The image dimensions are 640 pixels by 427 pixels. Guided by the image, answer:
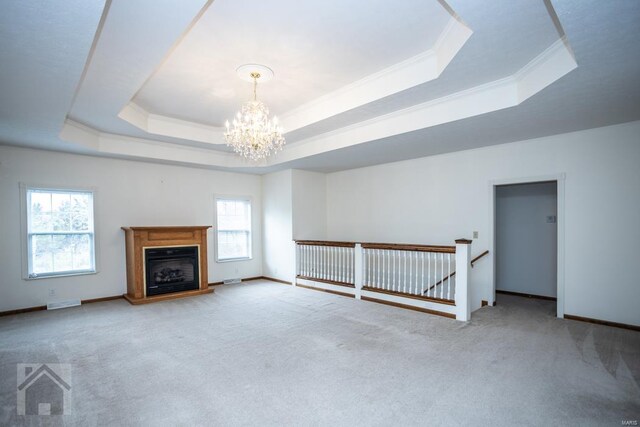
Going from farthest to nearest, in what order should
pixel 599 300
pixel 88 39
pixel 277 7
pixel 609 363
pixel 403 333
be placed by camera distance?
pixel 599 300 → pixel 403 333 → pixel 609 363 → pixel 277 7 → pixel 88 39

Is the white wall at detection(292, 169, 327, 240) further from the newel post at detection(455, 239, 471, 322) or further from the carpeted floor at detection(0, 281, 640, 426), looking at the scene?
the newel post at detection(455, 239, 471, 322)

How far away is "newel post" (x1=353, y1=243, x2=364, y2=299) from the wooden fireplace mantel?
3054 millimetres

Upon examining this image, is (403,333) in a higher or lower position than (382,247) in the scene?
lower

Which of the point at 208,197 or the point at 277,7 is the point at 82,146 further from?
the point at 277,7

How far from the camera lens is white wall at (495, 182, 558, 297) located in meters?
5.98

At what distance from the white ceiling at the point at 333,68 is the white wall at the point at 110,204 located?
1.62 ft

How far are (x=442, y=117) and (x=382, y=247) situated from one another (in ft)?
7.99

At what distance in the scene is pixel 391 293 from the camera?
5469 mm

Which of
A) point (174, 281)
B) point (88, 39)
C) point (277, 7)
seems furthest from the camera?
point (174, 281)

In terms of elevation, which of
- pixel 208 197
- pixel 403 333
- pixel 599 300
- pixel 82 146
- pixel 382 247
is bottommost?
pixel 403 333

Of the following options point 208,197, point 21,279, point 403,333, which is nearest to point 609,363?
point 403,333

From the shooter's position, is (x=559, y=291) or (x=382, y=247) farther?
(x=382, y=247)

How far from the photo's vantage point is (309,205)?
309 inches

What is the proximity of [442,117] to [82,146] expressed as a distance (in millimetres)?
5629
